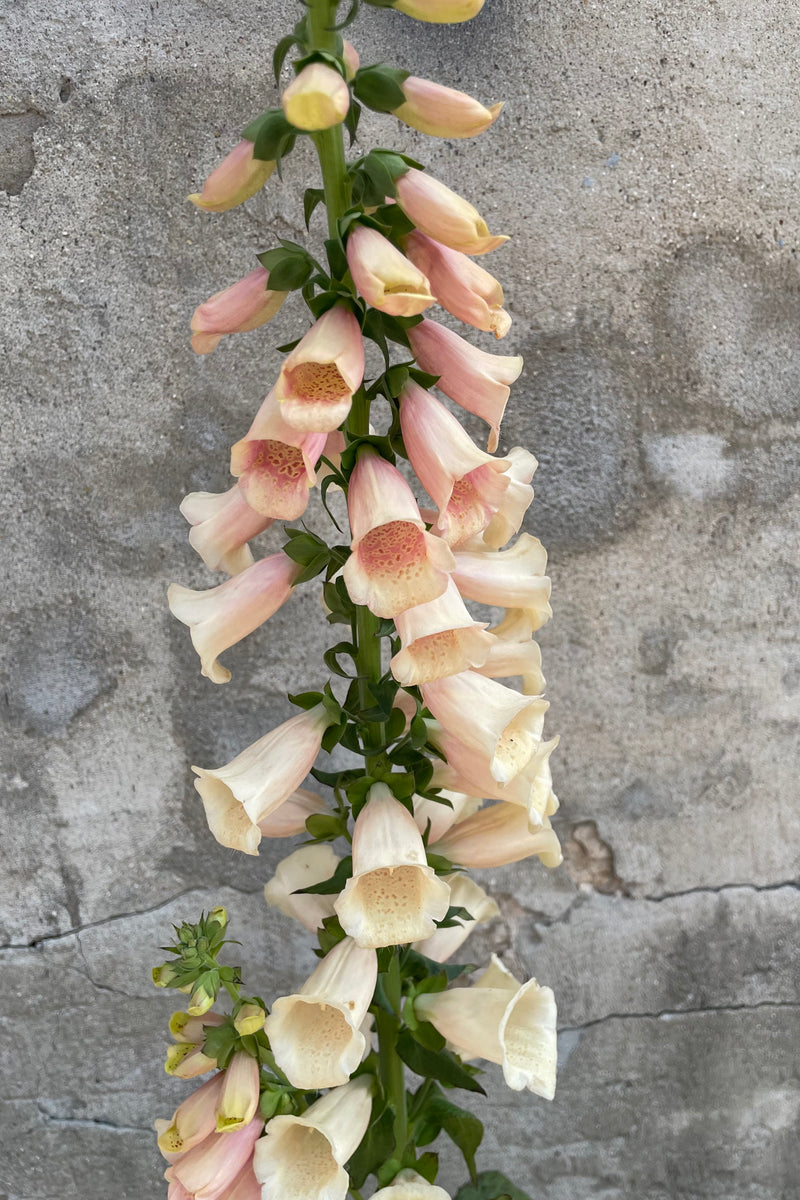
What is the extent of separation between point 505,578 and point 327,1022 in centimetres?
43

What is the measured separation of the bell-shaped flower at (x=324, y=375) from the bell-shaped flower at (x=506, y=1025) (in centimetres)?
56

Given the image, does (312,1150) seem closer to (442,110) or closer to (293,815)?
(293,815)

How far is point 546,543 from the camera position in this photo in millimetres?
1266

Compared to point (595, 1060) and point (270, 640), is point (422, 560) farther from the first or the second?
point (595, 1060)

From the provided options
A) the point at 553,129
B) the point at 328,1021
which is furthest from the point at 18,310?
the point at 328,1021

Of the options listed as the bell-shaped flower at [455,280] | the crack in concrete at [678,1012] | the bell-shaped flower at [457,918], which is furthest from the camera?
the crack in concrete at [678,1012]

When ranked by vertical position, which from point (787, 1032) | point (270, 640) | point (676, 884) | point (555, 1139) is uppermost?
point (270, 640)

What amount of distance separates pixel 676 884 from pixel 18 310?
1.26m

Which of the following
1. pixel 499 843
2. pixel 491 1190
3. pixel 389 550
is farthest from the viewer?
pixel 491 1190

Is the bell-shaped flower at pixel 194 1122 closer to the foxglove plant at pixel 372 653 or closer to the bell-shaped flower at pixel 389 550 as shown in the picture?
the foxglove plant at pixel 372 653

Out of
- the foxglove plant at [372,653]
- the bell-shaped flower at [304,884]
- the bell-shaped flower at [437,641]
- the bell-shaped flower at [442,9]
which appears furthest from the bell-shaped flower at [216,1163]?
the bell-shaped flower at [442,9]

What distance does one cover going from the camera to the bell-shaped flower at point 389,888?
A: 73 centimetres

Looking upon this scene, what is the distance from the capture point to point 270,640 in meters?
1.28

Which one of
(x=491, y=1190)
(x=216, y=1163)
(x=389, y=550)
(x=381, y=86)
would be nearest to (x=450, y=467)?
(x=389, y=550)
